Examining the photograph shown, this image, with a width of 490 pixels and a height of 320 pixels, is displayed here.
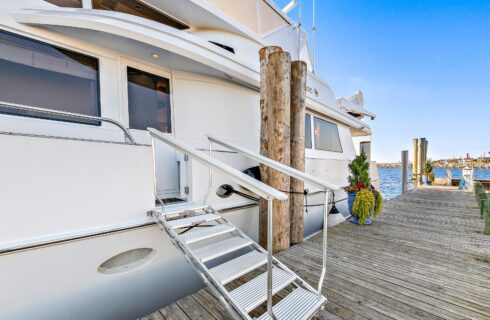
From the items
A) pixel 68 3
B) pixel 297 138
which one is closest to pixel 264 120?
pixel 297 138

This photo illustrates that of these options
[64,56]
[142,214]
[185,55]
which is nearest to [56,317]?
[142,214]

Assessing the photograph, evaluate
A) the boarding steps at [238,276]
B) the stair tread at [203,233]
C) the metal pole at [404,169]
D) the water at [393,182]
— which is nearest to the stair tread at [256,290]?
the boarding steps at [238,276]

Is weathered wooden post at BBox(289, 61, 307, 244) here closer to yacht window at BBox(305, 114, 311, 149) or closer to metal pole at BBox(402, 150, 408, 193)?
yacht window at BBox(305, 114, 311, 149)

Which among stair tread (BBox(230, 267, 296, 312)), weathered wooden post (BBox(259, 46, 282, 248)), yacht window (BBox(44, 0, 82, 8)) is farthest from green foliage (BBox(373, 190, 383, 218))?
yacht window (BBox(44, 0, 82, 8))

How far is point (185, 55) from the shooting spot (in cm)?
285

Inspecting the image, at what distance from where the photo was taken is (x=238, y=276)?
76.6 inches

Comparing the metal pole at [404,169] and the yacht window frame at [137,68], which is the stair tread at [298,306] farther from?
the metal pole at [404,169]

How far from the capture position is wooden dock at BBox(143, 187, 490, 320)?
2010 millimetres

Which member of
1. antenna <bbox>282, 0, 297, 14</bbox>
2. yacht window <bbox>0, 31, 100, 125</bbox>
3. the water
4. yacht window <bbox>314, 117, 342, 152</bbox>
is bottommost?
the water

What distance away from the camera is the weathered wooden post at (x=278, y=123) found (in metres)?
3.28

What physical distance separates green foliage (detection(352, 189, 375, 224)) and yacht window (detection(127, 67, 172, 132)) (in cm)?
378

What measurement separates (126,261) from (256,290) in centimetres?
138

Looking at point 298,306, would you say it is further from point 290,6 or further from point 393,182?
point 393,182

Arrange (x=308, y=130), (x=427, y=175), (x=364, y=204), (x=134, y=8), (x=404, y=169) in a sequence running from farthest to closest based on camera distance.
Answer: (x=427, y=175), (x=404, y=169), (x=308, y=130), (x=364, y=204), (x=134, y=8)
